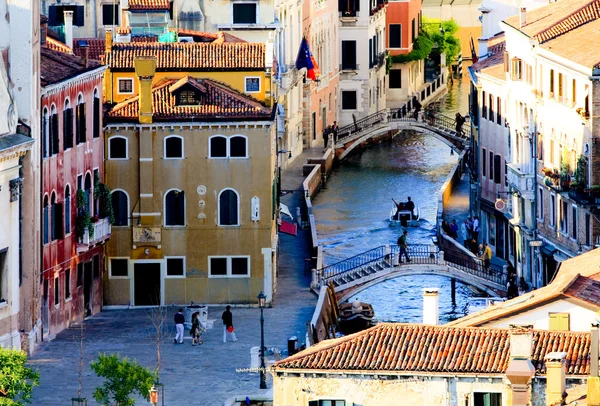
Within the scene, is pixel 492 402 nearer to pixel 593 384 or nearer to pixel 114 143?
pixel 593 384

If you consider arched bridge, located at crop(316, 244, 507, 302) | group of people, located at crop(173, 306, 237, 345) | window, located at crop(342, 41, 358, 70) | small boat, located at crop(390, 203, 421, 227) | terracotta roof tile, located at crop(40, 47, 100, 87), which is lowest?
small boat, located at crop(390, 203, 421, 227)

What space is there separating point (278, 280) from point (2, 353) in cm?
2524

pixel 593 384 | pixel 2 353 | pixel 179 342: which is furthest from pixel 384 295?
pixel 593 384

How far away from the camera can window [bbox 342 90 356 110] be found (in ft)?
394

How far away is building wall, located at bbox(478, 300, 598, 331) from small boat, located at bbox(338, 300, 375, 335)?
22.5m

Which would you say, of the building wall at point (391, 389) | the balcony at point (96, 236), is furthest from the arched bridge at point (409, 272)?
the building wall at point (391, 389)

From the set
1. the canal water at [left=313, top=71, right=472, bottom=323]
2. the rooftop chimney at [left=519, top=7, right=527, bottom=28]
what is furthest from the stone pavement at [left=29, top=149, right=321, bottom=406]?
the rooftop chimney at [left=519, top=7, right=527, bottom=28]

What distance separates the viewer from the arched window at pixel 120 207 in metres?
72.5

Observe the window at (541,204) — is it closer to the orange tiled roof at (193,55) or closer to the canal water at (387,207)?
the canal water at (387,207)

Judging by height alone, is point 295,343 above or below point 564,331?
below

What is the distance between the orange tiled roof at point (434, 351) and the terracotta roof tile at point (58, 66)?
60.2 ft

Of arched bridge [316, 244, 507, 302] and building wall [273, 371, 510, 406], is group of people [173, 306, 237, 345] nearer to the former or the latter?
arched bridge [316, 244, 507, 302]

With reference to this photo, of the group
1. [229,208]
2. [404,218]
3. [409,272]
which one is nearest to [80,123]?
[229,208]

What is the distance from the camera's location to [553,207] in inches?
3088
